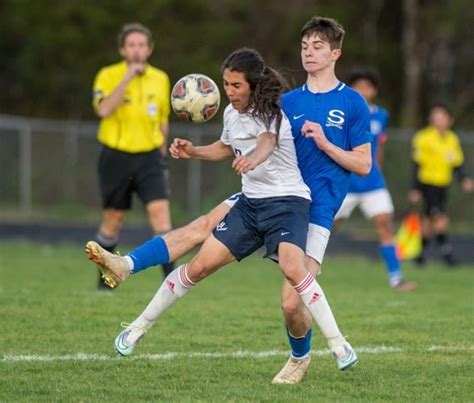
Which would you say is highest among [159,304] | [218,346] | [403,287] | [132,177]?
[159,304]

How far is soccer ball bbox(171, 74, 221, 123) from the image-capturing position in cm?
708

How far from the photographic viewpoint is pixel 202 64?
3247 centimetres

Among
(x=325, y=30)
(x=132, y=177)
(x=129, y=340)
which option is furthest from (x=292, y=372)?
(x=132, y=177)

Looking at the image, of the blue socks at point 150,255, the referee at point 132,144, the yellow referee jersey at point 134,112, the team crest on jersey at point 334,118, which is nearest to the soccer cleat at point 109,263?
the blue socks at point 150,255

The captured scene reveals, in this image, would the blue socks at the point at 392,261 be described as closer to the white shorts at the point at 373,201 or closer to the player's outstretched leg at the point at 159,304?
the white shorts at the point at 373,201

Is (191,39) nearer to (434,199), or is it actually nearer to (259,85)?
(434,199)

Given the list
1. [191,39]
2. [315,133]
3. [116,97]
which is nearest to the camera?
[315,133]

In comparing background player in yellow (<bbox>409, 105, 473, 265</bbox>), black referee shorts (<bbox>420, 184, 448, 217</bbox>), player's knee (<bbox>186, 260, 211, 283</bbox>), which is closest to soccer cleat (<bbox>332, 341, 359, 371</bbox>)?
player's knee (<bbox>186, 260, 211, 283</bbox>)

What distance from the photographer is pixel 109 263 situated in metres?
6.92

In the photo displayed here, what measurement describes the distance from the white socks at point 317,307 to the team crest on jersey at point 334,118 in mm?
895

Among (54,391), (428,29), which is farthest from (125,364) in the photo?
(428,29)

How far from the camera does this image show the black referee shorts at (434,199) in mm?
17672

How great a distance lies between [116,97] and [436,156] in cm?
773

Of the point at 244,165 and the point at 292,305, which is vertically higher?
the point at 244,165
